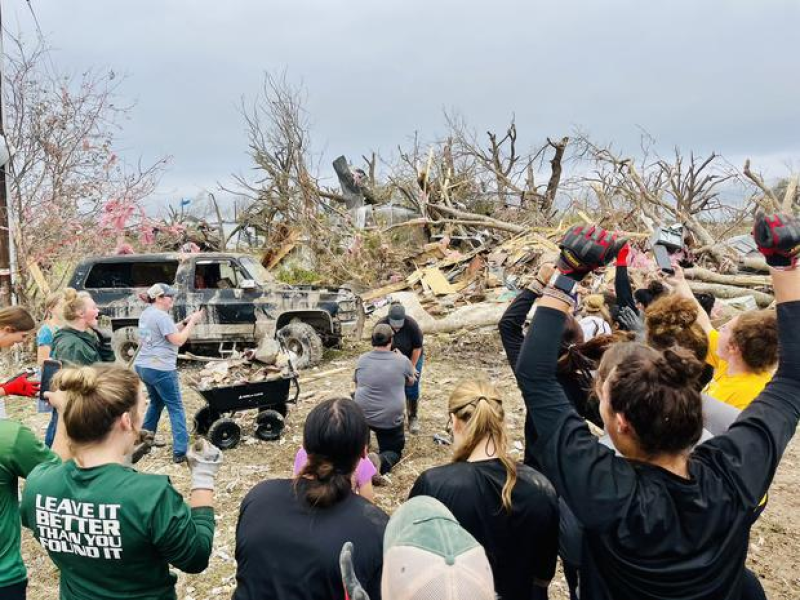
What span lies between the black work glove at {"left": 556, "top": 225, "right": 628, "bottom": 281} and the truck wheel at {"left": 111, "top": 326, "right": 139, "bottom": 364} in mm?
9444

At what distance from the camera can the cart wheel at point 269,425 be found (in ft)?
20.3

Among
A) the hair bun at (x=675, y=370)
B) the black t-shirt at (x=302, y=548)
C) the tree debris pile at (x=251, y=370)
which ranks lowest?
the tree debris pile at (x=251, y=370)

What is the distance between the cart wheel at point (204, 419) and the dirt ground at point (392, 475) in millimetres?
376

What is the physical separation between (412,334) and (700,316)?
374cm

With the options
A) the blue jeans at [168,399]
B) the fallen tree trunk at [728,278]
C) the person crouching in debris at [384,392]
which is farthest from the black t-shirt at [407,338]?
the fallen tree trunk at [728,278]

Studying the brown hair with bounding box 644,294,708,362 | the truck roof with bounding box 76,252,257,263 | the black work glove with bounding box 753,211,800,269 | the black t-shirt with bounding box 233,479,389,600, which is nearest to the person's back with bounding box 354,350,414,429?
the brown hair with bounding box 644,294,708,362

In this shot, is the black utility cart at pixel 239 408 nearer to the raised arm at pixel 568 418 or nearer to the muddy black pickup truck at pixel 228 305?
the muddy black pickup truck at pixel 228 305

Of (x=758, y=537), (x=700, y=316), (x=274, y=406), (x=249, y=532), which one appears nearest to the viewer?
(x=249, y=532)

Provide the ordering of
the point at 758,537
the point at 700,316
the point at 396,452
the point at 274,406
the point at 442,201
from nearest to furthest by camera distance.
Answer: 1. the point at 700,316
2. the point at 758,537
3. the point at 396,452
4. the point at 274,406
5. the point at 442,201

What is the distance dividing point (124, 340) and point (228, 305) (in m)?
2.00

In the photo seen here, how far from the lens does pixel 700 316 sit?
9.91 feet

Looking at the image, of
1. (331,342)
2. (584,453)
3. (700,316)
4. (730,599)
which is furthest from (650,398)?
(331,342)

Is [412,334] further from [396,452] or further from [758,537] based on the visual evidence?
[758,537]

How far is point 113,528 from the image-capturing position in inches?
67.6
